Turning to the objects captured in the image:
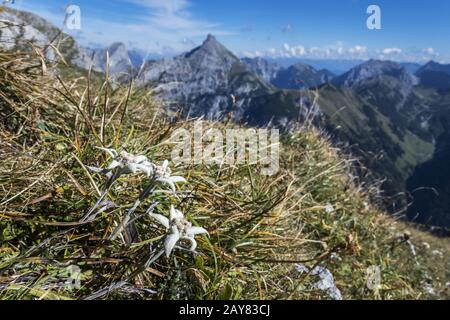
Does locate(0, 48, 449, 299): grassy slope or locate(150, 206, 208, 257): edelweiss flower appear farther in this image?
locate(0, 48, 449, 299): grassy slope

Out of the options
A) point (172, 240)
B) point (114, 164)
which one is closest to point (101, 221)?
point (114, 164)

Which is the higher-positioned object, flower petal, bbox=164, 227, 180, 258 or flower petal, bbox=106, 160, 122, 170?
flower petal, bbox=106, 160, 122, 170

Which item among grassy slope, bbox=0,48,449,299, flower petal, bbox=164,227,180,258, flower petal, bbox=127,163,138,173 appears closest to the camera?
flower petal, bbox=164,227,180,258

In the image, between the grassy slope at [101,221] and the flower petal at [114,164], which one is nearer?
the flower petal at [114,164]

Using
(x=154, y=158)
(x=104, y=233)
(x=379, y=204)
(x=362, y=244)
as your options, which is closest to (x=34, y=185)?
(x=104, y=233)

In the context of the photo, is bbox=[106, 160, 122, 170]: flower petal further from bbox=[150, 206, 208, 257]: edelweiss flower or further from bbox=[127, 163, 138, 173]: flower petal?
bbox=[150, 206, 208, 257]: edelweiss flower

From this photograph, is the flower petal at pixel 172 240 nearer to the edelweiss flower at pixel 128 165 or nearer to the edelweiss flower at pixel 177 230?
the edelweiss flower at pixel 177 230

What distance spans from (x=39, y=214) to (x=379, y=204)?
8.39 metres

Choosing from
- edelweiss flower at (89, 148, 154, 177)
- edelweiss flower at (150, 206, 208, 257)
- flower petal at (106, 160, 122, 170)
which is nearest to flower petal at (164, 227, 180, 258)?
edelweiss flower at (150, 206, 208, 257)

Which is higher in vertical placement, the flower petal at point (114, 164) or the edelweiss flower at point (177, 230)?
the flower petal at point (114, 164)

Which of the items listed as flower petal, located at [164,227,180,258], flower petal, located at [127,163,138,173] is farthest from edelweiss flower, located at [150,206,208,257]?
flower petal, located at [127,163,138,173]

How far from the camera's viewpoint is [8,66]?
4.43m

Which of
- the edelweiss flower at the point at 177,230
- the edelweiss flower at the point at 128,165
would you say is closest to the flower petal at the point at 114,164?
the edelweiss flower at the point at 128,165

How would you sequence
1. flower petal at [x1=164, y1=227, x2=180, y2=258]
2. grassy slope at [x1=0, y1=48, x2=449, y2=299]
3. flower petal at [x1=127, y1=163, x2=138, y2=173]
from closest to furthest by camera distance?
1. flower petal at [x1=164, y1=227, x2=180, y2=258]
2. flower petal at [x1=127, y1=163, x2=138, y2=173]
3. grassy slope at [x1=0, y1=48, x2=449, y2=299]
